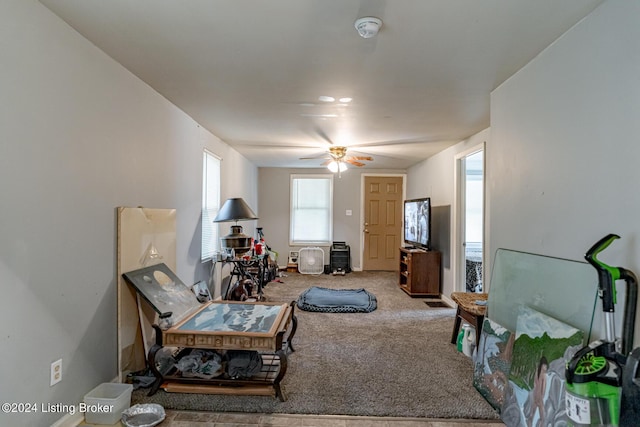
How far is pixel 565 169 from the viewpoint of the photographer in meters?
1.91

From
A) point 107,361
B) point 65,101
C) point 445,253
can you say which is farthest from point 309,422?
point 445,253

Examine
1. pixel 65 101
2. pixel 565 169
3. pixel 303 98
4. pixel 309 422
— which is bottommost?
pixel 309 422

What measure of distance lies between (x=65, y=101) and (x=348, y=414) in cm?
251

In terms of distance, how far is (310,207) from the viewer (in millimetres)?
7574

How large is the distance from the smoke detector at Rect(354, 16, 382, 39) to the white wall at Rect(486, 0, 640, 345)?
1058 millimetres

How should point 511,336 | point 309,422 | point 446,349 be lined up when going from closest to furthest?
1. point 309,422
2. point 511,336
3. point 446,349

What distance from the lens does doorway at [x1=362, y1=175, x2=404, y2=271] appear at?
7457mm

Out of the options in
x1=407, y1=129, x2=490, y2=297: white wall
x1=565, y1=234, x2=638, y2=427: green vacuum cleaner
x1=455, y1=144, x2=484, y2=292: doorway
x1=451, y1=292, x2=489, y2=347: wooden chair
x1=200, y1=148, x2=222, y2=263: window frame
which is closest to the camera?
x1=565, y1=234, x2=638, y2=427: green vacuum cleaner

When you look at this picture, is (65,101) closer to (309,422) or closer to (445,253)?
(309,422)

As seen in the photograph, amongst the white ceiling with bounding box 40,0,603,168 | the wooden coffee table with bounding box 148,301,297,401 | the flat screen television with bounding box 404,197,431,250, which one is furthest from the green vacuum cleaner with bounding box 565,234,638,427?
the flat screen television with bounding box 404,197,431,250

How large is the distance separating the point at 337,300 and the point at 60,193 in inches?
146

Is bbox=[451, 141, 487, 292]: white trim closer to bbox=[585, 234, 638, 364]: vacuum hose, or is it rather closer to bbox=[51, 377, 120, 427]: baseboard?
bbox=[585, 234, 638, 364]: vacuum hose

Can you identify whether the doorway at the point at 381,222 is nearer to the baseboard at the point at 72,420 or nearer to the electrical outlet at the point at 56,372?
the baseboard at the point at 72,420

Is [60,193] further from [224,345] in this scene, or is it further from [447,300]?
[447,300]
